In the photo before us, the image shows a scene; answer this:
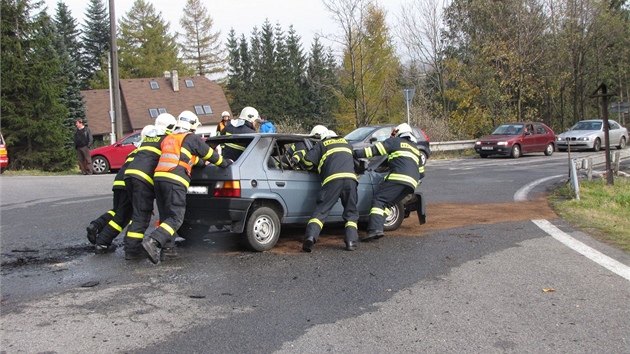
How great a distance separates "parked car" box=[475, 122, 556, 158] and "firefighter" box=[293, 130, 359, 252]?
Result: 18377mm

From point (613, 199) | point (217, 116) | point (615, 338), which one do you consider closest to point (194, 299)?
point (615, 338)

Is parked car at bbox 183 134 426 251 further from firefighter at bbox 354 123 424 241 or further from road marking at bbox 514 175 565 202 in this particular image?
road marking at bbox 514 175 565 202

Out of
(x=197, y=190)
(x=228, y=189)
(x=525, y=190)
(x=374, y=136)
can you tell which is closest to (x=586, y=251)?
(x=228, y=189)

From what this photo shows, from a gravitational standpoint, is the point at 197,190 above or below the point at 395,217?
above

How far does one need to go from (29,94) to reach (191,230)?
2376 cm

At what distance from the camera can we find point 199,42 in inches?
2566

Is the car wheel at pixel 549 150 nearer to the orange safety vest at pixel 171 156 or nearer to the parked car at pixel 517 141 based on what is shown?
the parked car at pixel 517 141

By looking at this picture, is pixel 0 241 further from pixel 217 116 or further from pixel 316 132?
pixel 217 116

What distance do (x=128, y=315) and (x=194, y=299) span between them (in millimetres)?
643

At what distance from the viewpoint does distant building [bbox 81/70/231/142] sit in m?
53.1

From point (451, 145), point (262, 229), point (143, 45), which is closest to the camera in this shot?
point (262, 229)

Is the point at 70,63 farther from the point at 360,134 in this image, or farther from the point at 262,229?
the point at 262,229

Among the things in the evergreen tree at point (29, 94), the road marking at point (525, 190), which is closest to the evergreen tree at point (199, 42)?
the evergreen tree at point (29, 94)

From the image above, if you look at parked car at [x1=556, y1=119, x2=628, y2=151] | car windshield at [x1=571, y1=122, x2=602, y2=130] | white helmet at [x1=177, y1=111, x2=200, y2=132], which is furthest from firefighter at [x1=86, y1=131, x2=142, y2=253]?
car windshield at [x1=571, y1=122, x2=602, y2=130]
